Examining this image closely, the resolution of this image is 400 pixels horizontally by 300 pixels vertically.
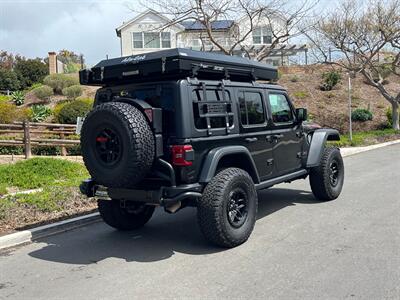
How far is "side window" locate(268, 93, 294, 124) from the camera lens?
7.20 m

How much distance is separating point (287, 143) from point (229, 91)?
1.67 metres

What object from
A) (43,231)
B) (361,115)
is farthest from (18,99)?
(43,231)

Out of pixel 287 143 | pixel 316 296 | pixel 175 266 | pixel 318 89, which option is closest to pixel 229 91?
pixel 287 143

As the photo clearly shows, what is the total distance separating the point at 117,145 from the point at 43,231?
2.02 m

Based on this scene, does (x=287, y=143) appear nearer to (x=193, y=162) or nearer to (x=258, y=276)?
(x=193, y=162)

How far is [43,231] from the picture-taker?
662 centimetres

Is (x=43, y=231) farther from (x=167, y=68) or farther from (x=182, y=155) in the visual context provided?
(x=167, y=68)

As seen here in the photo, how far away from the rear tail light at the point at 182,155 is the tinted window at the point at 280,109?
2.18m

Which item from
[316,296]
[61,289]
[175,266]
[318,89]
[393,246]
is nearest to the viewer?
[316,296]

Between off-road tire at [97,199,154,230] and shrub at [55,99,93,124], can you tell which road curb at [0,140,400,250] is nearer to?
off-road tire at [97,199,154,230]

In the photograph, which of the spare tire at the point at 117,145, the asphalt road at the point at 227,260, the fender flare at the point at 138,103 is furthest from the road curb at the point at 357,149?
the spare tire at the point at 117,145

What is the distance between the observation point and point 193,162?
552cm

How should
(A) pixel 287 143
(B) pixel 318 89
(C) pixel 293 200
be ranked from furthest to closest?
1. (B) pixel 318 89
2. (C) pixel 293 200
3. (A) pixel 287 143

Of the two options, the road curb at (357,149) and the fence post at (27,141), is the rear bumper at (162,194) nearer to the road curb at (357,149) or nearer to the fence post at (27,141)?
the fence post at (27,141)
